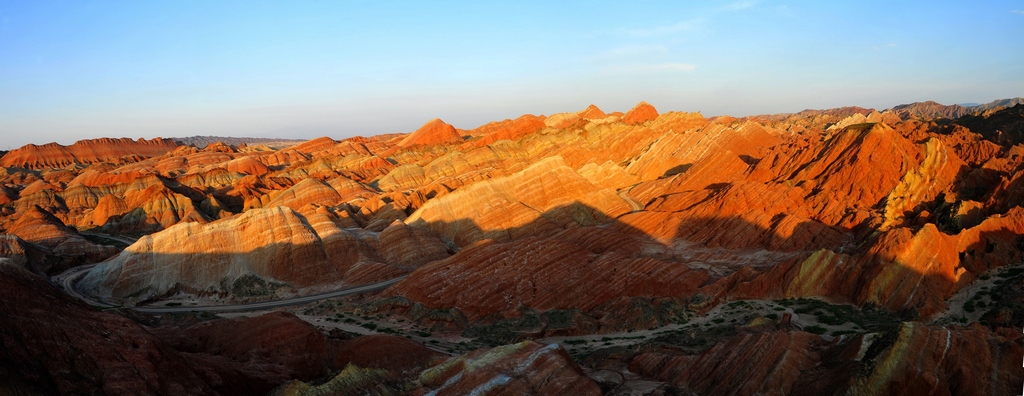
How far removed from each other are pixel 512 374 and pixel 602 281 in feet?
74.8

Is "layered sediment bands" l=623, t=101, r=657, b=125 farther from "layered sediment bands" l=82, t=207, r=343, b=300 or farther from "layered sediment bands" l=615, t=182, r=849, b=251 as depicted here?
"layered sediment bands" l=82, t=207, r=343, b=300

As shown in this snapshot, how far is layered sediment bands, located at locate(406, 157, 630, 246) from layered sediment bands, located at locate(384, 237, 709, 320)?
18157 millimetres

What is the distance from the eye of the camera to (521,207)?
68125mm

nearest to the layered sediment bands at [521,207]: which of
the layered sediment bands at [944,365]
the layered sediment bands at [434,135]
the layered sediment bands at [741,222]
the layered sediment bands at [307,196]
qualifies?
the layered sediment bands at [741,222]

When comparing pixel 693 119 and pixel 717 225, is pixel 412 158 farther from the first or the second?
pixel 717 225

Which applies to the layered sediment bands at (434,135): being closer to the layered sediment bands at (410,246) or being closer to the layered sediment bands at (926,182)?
the layered sediment bands at (410,246)

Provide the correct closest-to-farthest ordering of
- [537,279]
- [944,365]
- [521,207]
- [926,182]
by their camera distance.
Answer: [944,365]
[537,279]
[926,182]
[521,207]

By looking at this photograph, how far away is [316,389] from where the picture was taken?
20297mm

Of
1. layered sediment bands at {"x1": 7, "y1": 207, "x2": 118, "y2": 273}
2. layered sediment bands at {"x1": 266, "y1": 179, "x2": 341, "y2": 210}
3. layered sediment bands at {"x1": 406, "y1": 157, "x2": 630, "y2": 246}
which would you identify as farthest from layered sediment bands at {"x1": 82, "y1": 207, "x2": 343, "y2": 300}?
layered sediment bands at {"x1": 266, "y1": 179, "x2": 341, "y2": 210}

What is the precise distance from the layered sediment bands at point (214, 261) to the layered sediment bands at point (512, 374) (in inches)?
1442

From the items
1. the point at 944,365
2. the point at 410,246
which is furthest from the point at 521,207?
the point at 944,365

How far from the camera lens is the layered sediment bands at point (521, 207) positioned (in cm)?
6544

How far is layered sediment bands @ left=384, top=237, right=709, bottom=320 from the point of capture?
41.2m

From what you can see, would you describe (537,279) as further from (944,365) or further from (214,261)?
(214,261)
